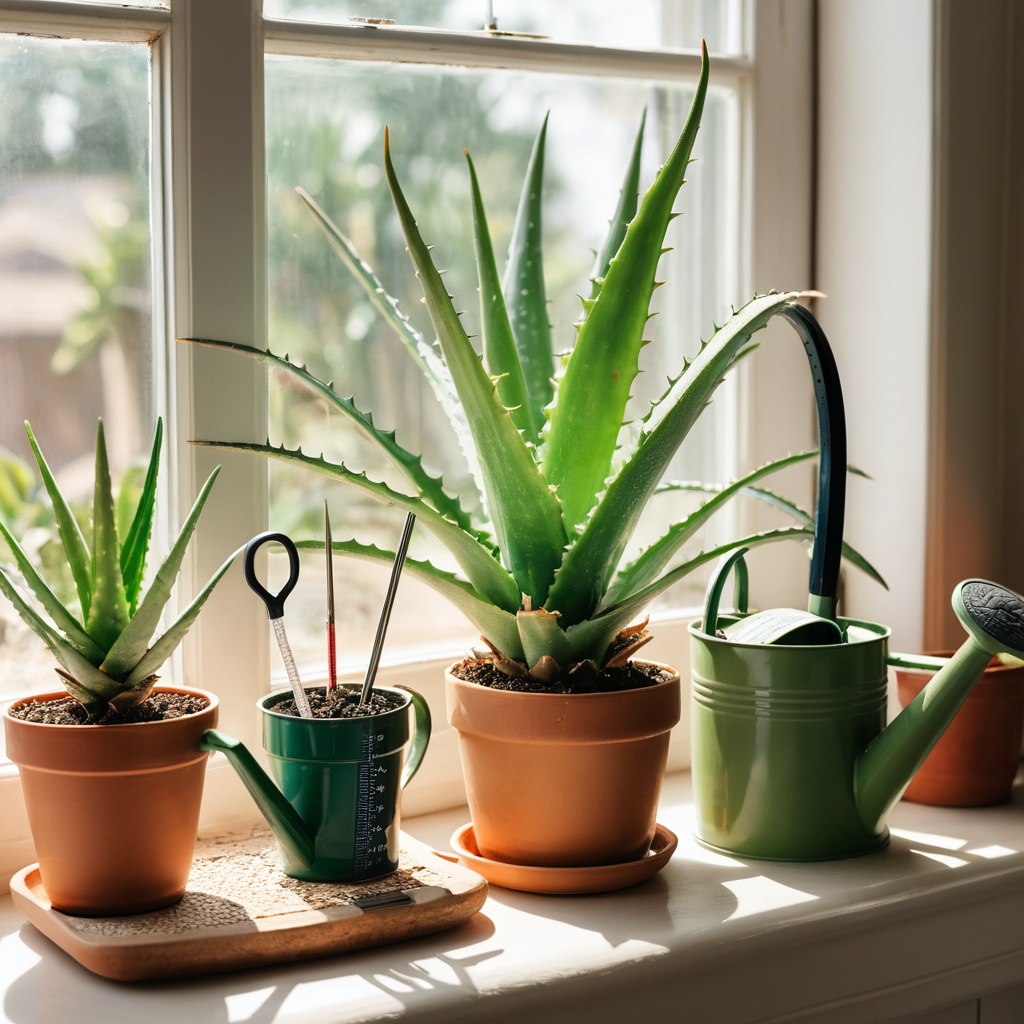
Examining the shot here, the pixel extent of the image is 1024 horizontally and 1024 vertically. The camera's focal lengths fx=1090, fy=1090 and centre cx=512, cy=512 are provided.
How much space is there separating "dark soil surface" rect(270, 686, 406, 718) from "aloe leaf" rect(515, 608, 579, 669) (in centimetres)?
10

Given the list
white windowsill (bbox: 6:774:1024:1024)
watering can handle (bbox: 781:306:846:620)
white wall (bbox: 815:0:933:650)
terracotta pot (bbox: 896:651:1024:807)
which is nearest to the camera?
white windowsill (bbox: 6:774:1024:1024)

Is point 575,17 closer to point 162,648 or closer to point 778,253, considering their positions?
point 778,253

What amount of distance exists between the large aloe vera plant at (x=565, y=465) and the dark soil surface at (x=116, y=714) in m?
0.15

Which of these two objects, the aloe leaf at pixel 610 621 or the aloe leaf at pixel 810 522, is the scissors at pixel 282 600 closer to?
the aloe leaf at pixel 610 621

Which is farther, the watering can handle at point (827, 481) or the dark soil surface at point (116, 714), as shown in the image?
the watering can handle at point (827, 481)

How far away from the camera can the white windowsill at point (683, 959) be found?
2.07 feet

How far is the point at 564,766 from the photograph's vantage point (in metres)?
0.76

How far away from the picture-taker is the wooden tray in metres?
0.64

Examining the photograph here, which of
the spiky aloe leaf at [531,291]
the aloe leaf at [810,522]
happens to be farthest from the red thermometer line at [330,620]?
the aloe leaf at [810,522]

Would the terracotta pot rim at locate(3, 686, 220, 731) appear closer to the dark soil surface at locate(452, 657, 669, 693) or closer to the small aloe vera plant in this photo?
the small aloe vera plant

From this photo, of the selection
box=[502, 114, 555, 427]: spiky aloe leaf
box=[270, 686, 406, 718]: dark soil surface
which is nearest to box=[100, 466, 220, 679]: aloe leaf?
box=[270, 686, 406, 718]: dark soil surface

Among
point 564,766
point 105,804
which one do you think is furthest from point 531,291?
point 105,804

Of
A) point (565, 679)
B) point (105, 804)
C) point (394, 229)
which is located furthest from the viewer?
point (394, 229)

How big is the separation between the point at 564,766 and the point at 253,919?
9.0 inches
